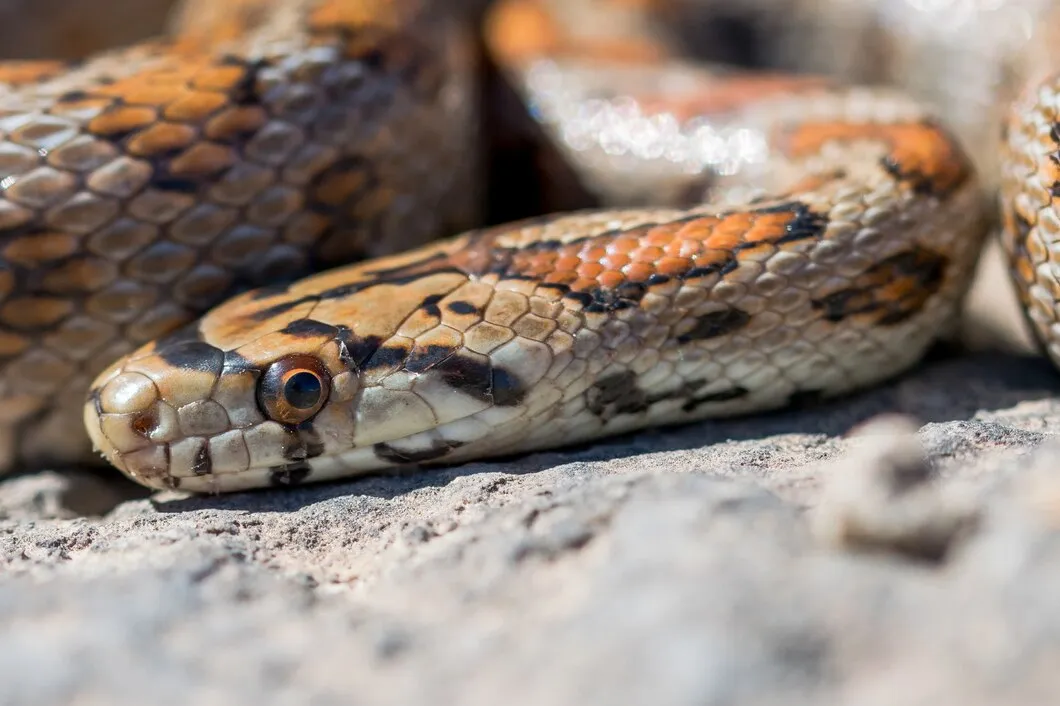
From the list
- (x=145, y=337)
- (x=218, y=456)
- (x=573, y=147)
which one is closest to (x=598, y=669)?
(x=218, y=456)

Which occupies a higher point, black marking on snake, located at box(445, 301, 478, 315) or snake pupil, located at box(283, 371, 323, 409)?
black marking on snake, located at box(445, 301, 478, 315)

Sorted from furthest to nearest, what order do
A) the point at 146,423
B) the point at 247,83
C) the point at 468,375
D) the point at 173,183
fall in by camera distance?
the point at 247,83 → the point at 173,183 → the point at 468,375 → the point at 146,423

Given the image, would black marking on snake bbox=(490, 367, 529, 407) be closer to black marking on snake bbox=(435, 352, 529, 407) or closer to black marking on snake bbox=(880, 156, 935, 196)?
black marking on snake bbox=(435, 352, 529, 407)

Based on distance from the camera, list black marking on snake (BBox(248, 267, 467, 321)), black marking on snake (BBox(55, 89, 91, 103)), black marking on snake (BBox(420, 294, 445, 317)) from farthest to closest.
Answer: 1. black marking on snake (BBox(55, 89, 91, 103))
2. black marking on snake (BBox(248, 267, 467, 321))
3. black marking on snake (BBox(420, 294, 445, 317))

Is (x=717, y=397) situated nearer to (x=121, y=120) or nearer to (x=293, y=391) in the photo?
(x=293, y=391)

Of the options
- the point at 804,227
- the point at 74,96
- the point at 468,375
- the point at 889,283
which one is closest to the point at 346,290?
the point at 468,375

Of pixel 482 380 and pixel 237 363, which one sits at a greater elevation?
pixel 237 363

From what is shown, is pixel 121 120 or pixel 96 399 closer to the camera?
pixel 96 399

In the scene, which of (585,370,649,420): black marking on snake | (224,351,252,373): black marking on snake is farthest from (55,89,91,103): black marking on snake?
(585,370,649,420): black marking on snake

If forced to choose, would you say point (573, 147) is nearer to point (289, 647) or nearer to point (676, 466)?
point (676, 466)
